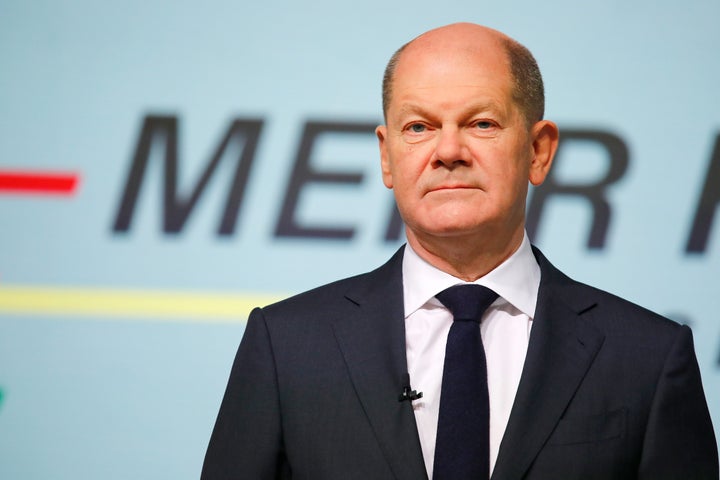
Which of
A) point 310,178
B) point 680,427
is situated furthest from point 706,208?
point 680,427

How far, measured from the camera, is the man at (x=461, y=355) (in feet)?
4.99

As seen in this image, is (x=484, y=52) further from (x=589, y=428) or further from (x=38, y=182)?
(x=38, y=182)

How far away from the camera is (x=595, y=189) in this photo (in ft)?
9.54

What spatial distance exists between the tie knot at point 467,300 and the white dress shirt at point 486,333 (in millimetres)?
14

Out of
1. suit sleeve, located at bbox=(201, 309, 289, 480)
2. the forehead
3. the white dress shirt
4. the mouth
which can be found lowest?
suit sleeve, located at bbox=(201, 309, 289, 480)

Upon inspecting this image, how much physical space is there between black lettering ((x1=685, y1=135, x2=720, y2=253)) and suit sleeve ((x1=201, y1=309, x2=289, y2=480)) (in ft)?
5.47

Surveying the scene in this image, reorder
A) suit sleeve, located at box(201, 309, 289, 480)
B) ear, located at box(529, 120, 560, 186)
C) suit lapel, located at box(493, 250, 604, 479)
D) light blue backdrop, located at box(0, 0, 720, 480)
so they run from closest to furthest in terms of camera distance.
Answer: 1. suit lapel, located at box(493, 250, 604, 479)
2. suit sleeve, located at box(201, 309, 289, 480)
3. ear, located at box(529, 120, 560, 186)
4. light blue backdrop, located at box(0, 0, 720, 480)

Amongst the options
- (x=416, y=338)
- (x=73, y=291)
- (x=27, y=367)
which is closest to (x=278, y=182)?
(x=73, y=291)

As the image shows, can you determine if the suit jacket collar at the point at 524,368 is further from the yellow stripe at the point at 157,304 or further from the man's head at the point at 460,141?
the yellow stripe at the point at 157,304

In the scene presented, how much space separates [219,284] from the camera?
2.88 metres

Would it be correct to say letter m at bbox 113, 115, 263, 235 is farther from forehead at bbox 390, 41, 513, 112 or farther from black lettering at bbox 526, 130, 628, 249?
forehead at bbox 390, 41, 513, 112

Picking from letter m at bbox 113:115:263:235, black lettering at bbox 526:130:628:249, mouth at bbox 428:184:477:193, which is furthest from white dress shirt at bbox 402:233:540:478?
letter m at bbox 113:115:263:235

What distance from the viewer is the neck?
5.39 feet

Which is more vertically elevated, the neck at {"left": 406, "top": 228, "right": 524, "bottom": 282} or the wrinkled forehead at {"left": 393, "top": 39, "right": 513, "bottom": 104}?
the wrinkled forehead at {"left": 393, "top": 39, "right": 513, "bottom": 104}
